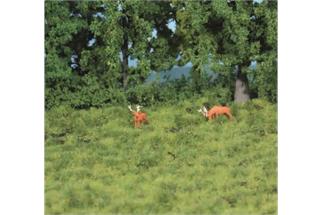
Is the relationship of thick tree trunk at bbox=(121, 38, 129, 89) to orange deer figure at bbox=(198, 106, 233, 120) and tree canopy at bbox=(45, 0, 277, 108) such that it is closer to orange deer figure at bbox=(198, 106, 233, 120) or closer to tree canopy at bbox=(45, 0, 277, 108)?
tree canopy at bbox=(45, 0, 277, 108)

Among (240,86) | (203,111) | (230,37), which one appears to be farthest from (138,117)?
(230,37)

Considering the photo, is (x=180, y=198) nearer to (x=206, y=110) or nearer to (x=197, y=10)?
(x=206, y=110)

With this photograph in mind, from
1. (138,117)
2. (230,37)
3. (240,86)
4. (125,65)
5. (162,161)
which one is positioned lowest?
(162,161)

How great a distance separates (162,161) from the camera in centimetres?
1047

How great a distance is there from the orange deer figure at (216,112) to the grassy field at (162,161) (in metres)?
0.07

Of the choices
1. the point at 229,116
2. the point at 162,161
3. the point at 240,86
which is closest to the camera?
the point at 162,161

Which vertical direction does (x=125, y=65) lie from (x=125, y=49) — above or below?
below

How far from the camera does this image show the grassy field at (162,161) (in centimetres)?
1017

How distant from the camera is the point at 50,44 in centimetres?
1084

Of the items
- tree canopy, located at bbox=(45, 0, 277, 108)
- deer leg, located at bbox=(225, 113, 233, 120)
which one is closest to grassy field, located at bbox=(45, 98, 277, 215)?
deer leg, located at bbox=(225, 113, 233, 120)

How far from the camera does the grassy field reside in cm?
1017

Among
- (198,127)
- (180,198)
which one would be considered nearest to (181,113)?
(198,127)

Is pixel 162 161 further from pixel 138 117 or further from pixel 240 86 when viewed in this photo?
pixel 240 86

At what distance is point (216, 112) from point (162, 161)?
835mm
